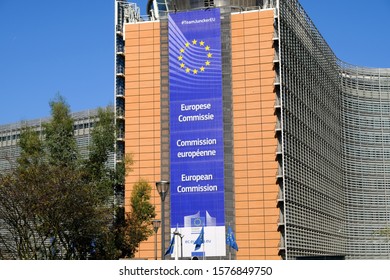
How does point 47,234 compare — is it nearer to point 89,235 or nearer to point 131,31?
point 89,235

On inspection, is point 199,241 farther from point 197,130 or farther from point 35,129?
point 35,129

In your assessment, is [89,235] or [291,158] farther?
[291,158]

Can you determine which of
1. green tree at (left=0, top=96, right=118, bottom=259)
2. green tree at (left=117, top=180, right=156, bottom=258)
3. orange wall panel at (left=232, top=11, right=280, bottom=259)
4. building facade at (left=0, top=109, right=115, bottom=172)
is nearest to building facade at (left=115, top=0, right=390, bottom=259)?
orange wall panel at (left=232, top=11, right=280, bottom=259)

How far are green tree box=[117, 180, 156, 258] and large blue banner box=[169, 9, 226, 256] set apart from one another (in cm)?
1301

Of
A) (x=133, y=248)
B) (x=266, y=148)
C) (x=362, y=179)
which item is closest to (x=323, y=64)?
(x=362, y=179)

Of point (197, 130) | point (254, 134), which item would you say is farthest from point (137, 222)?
point (254, 134)

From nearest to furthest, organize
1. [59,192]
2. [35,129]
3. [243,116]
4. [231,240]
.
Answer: [59,192], [231,240], [243,116], [35,129]

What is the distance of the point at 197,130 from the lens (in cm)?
8475

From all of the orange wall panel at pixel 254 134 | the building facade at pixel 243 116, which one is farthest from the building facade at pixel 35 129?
the orange wall panel at pixel 254 134

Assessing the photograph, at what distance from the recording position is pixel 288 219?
275 ft

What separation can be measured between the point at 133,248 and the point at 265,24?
33.4 m

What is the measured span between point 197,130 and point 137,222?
739 inches

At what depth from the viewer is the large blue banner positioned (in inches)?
3268

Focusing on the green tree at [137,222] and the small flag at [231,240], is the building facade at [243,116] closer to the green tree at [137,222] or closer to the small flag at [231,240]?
the small flag at [231,240]
